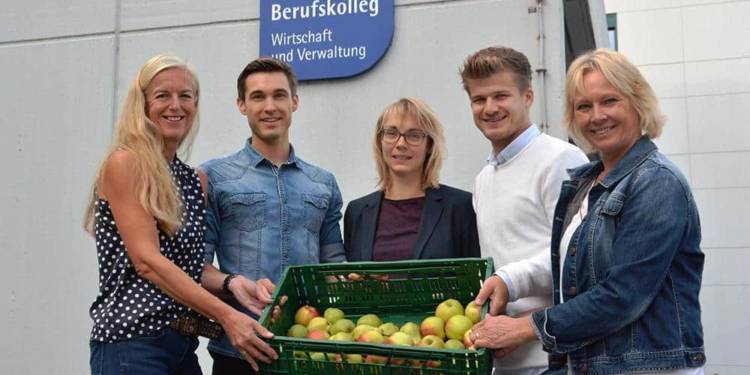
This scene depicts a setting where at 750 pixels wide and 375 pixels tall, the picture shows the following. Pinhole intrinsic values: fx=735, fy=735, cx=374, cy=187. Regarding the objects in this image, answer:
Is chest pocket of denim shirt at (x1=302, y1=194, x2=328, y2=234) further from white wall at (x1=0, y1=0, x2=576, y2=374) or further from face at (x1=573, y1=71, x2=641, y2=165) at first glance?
white wall at (x1=0, y1=0, x2=576, y2=374)

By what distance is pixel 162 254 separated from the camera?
8.18 feet

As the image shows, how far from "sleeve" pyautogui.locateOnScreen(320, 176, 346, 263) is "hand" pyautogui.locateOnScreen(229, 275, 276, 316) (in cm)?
51

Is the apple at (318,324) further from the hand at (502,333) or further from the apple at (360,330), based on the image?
the hand at (502,333)

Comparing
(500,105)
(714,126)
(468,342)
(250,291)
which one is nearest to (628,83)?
(500,105)

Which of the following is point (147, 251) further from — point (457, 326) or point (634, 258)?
point (634, 258)

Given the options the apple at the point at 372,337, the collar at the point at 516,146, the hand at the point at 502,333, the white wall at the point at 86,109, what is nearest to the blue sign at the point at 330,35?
the white wall at the point at 86,109

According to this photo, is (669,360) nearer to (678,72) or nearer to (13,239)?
(13,239)

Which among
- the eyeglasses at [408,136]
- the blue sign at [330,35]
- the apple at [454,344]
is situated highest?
the blue sign at [330,35]

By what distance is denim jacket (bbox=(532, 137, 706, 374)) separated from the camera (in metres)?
2.03

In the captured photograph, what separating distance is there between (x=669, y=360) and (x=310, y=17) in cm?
340

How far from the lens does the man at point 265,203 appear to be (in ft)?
9.92

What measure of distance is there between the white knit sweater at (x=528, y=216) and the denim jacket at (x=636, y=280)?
388 mm

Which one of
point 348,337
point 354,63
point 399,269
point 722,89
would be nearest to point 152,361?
point 348,337

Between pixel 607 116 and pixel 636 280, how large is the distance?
0.51m
